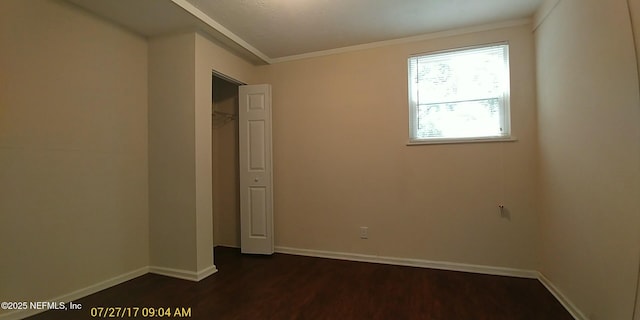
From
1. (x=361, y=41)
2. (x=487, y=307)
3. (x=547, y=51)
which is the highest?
(x=361, y=41)

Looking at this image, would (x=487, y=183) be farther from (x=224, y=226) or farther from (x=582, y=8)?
(x=224, y=226)

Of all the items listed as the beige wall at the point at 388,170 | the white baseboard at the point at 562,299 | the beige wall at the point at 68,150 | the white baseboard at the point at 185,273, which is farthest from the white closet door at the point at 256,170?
the white baseboard at the point at 562,299

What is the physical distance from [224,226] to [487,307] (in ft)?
10.5

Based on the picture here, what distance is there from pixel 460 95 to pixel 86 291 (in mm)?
4062

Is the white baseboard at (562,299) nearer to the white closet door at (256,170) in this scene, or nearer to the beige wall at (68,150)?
the white closet door at (256,170)

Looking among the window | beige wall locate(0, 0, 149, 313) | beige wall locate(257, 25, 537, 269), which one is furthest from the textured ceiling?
beige wall locate(0, 0, 149, 313)

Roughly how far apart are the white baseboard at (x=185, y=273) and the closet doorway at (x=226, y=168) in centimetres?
96

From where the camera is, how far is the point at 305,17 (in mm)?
2617

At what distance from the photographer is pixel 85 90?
238 cm

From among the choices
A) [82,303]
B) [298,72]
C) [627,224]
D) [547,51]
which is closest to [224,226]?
[82,303]

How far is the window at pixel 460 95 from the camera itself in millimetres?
2805

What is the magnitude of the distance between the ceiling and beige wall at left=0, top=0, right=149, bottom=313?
0.38m

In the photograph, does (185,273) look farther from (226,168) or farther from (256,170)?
(226,168)
